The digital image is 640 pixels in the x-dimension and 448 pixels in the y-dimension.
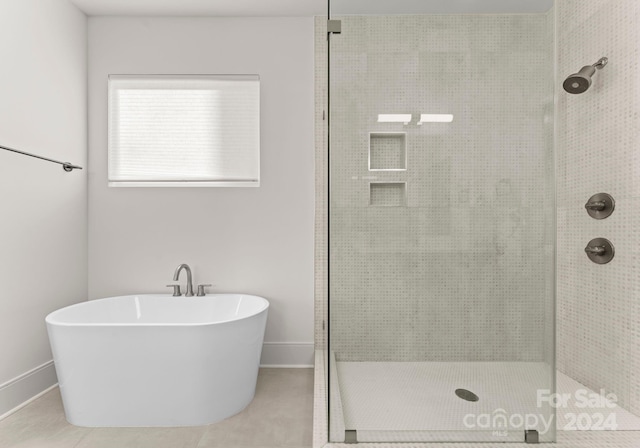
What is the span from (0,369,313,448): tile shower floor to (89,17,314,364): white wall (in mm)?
715

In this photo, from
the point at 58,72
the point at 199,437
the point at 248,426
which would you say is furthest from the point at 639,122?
the point at 58,72

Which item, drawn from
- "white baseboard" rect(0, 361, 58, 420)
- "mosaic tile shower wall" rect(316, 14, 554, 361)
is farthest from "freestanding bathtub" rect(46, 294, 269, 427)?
"mosaic tile shower wall" rect(316, 14, 554, 361)

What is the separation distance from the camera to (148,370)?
6.15 ft

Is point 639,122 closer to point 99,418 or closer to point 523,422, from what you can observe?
Result: point 523,422

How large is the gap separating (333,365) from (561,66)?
209cm

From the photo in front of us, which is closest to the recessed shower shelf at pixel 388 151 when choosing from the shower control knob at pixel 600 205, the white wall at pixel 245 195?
the shower control knob at pixel 600 205

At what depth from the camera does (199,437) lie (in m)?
1.82

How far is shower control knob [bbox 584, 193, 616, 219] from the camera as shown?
1763 mm

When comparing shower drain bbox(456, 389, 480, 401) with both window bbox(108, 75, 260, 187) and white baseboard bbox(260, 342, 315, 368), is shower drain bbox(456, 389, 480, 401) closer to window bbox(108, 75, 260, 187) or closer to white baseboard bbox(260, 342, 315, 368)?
white baseboard bbox(260, 342, 315, 368)

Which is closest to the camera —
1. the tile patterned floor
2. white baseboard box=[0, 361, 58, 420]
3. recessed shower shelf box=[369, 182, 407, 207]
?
the tile patterned floor

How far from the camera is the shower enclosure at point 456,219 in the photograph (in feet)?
4.82

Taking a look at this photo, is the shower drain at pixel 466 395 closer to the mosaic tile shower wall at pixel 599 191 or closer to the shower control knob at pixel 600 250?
the mosaic tile shower wall at pixel 599 191

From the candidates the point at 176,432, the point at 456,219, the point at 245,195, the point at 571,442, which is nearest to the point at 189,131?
the point at 245,195

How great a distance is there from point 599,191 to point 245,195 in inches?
83.9
